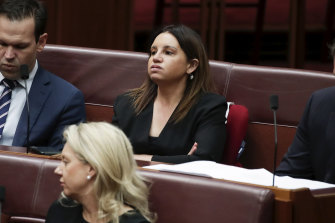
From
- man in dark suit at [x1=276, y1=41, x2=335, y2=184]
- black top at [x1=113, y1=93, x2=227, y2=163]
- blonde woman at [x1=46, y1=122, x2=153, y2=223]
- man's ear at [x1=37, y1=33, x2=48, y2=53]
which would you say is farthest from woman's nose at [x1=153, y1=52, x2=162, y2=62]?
blonde woman at [x1=46, y1=122, x2=153, y2=223]

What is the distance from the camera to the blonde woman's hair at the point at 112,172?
4.83 ft

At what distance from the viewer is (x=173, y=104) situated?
7.70 ft

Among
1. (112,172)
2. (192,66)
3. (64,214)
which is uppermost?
(192,66)

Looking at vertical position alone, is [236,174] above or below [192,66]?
below

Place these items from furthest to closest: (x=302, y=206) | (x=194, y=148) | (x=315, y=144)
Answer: (x=194, y=148) < (x=315, y=144) < (x=302, y=206)

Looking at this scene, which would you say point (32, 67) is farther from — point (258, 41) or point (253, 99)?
point (258, 41)

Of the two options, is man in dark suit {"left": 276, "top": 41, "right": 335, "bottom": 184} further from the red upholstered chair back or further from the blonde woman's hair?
the blonde woman's hair

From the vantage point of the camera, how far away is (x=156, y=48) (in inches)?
92.6

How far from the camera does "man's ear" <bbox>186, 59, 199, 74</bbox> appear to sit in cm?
236

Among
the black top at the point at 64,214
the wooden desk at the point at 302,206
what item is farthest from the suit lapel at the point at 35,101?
the wooden desk at the point at 302,206

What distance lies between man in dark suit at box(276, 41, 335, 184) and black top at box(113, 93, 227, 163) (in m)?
0.26

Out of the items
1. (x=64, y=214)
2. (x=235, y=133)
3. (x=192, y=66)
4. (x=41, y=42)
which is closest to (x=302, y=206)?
(x=64, y=214)

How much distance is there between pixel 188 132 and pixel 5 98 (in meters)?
0.54

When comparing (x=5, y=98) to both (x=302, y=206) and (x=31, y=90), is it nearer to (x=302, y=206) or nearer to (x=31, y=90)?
(x=31, y=90)
